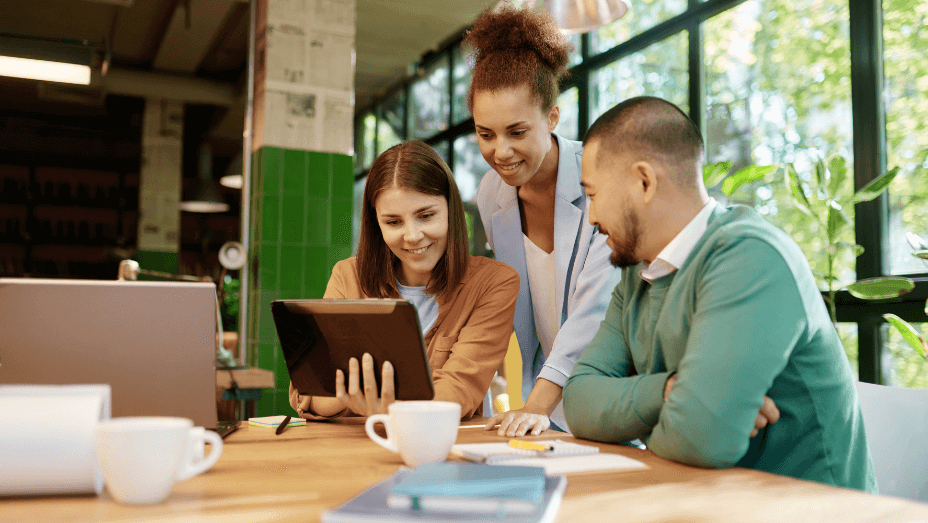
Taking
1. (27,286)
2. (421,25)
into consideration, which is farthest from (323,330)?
(421,25)

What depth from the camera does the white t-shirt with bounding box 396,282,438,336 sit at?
5.97 ft

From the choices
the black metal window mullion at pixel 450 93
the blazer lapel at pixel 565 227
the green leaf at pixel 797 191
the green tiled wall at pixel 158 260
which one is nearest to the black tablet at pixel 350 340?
the blazer lapel at pixel 565 227

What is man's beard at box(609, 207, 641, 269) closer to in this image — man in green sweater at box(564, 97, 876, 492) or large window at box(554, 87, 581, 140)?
man in green sweater at box(564, 97, 876, 492)

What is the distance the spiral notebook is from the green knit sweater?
0.32 ft

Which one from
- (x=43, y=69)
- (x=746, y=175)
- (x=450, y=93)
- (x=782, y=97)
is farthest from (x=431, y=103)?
(x=746, y=175)

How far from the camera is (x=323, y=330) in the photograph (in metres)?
1.29

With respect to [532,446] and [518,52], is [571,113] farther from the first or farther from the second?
[532,446]

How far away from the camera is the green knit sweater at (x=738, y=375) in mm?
1026

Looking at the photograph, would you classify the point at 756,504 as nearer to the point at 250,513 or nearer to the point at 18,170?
the point at 250,513

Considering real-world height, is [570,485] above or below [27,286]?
below

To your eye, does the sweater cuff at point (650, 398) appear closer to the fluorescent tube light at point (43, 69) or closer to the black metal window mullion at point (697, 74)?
the black metal window mullion at point (697, 74)

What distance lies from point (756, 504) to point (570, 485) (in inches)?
8.2

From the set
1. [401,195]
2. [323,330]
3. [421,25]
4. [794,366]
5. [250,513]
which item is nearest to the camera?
[250,513]

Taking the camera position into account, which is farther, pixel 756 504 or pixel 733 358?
pixel 733 358
